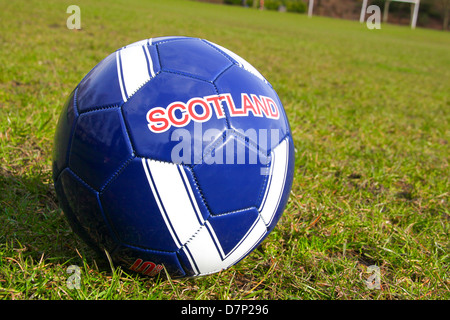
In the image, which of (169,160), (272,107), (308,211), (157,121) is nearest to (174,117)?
(157,121)

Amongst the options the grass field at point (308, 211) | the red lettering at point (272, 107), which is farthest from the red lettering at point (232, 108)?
the grass field at point (308, 211)

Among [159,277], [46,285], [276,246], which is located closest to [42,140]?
[46,285]

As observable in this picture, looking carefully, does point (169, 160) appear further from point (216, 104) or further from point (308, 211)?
point (308, 211)

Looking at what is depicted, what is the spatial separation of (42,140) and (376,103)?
5.15 meters

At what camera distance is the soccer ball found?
160cm

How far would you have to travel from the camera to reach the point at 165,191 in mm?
1607

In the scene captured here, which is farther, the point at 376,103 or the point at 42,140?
the point at 376,103

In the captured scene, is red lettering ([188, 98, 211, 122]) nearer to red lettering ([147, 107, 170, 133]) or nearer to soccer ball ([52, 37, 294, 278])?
soccer ball ([52, 37, 294, 278])

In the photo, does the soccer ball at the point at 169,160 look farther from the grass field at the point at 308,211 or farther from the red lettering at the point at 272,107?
the grass field at the point at 308,211

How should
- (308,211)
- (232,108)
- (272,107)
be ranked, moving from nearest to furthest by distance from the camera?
1. (232,108)
2. (272,107)
3. (308,211)

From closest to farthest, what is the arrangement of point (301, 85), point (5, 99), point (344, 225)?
1. point (344, 225)
2. point (5, 99)
3. point (301, 85)

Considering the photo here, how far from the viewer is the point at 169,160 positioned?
1595mm

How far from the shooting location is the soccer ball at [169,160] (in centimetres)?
160

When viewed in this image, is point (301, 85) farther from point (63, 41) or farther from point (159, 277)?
point (159, 277)
